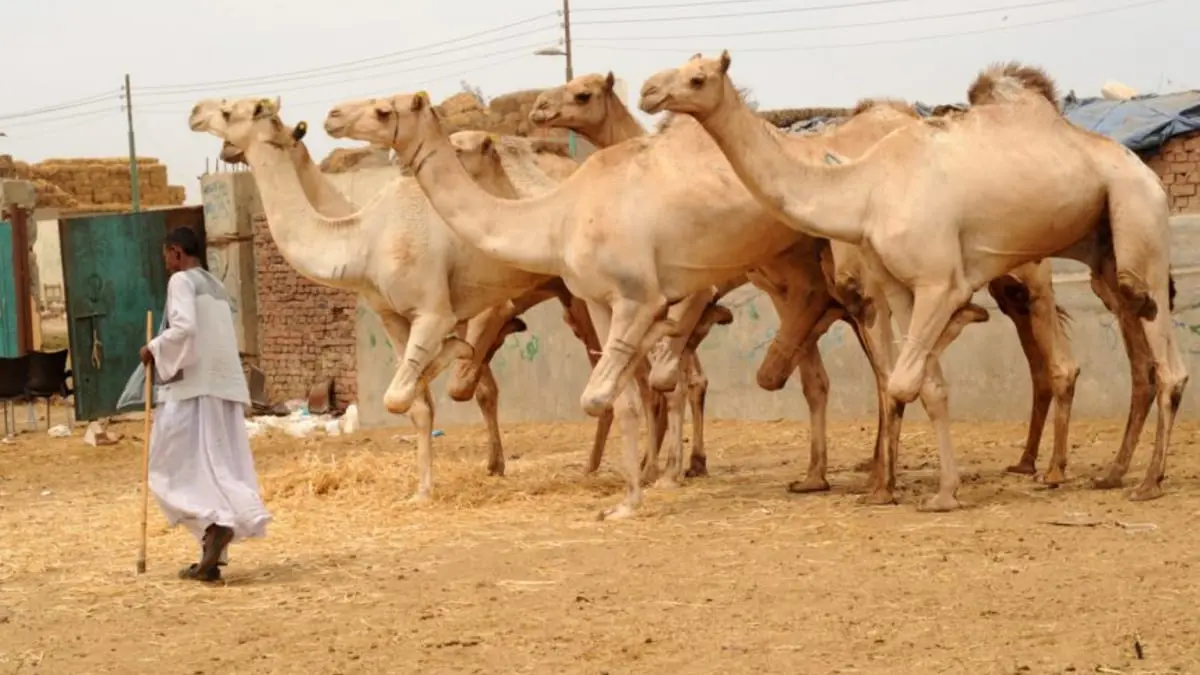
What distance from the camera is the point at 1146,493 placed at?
33.0ft

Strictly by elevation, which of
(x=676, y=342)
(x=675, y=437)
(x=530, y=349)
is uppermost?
(x=676, y=342)

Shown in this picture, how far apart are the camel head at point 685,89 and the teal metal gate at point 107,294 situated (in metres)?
10.1

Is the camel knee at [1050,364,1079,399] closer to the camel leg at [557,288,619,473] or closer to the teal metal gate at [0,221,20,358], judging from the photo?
the camel leg at [557,288,619,473]

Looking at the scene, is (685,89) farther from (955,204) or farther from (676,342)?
(676,342)

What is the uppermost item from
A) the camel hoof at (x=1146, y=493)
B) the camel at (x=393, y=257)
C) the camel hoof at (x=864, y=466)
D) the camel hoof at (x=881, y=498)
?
the camel at (x=393, y=257)

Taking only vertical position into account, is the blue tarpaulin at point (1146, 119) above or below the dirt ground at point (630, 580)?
above

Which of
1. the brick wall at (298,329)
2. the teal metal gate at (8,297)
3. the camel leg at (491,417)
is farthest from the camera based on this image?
the teal metal gate at (8,297)

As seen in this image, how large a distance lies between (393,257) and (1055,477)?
4359mm

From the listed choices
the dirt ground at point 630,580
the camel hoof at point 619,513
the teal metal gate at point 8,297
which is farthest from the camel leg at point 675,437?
the teal metal gate at point 8,297

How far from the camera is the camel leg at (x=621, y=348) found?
1066cm

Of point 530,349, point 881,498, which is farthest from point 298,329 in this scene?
point 881,498

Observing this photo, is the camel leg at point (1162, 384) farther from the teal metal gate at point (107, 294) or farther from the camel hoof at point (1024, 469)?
the teal metal gate at point (107, 294)

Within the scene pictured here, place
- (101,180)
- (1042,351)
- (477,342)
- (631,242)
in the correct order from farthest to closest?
(101,180) → (477,342) → (1042,351) → (631,242)

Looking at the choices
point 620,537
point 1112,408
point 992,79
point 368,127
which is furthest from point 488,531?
point 1112,408
